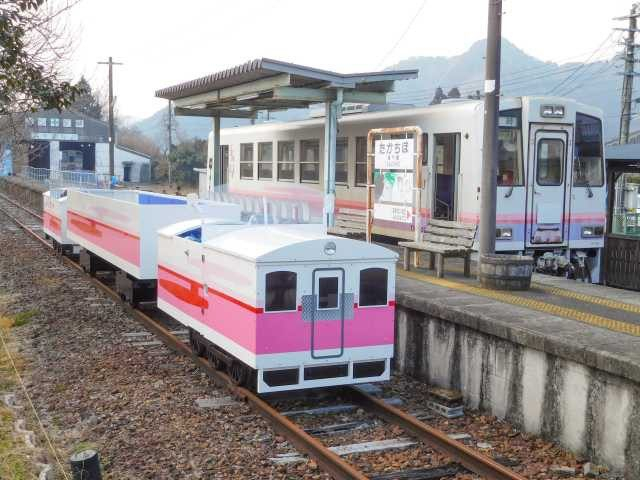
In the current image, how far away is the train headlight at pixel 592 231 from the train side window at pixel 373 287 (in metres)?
6.97

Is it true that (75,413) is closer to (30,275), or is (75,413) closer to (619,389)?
(619,389)

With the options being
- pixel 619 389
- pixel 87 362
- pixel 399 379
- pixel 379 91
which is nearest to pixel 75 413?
pixel 87 362

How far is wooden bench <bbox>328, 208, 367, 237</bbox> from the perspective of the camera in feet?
44.2

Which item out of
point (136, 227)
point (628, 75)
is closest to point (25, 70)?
point (136, 227)

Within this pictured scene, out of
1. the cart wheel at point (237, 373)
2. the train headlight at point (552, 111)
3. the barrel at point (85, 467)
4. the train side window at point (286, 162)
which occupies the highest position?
the train headlight at point (552, 111)

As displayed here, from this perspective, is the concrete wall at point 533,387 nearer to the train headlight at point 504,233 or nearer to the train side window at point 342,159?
the train headlight at point 504,233

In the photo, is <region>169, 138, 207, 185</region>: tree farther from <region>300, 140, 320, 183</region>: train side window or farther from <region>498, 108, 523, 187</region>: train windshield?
<region>498, 108, 523, 187</region>: train windshield

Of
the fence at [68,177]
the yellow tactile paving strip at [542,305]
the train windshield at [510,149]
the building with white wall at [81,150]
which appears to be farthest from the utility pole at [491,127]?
the building with white wall at [81,150]

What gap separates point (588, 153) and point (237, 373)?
332 inches

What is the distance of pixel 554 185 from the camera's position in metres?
13.1

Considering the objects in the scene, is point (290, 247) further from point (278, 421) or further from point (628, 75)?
point (628, 75)

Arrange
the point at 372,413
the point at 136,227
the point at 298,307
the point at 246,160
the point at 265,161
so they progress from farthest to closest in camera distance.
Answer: the point at 246,160
the point at 265,161
the point at 136,227
the point at 372,413
the point at 298,307

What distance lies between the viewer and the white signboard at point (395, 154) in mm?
12180

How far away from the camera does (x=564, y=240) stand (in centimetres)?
1316
